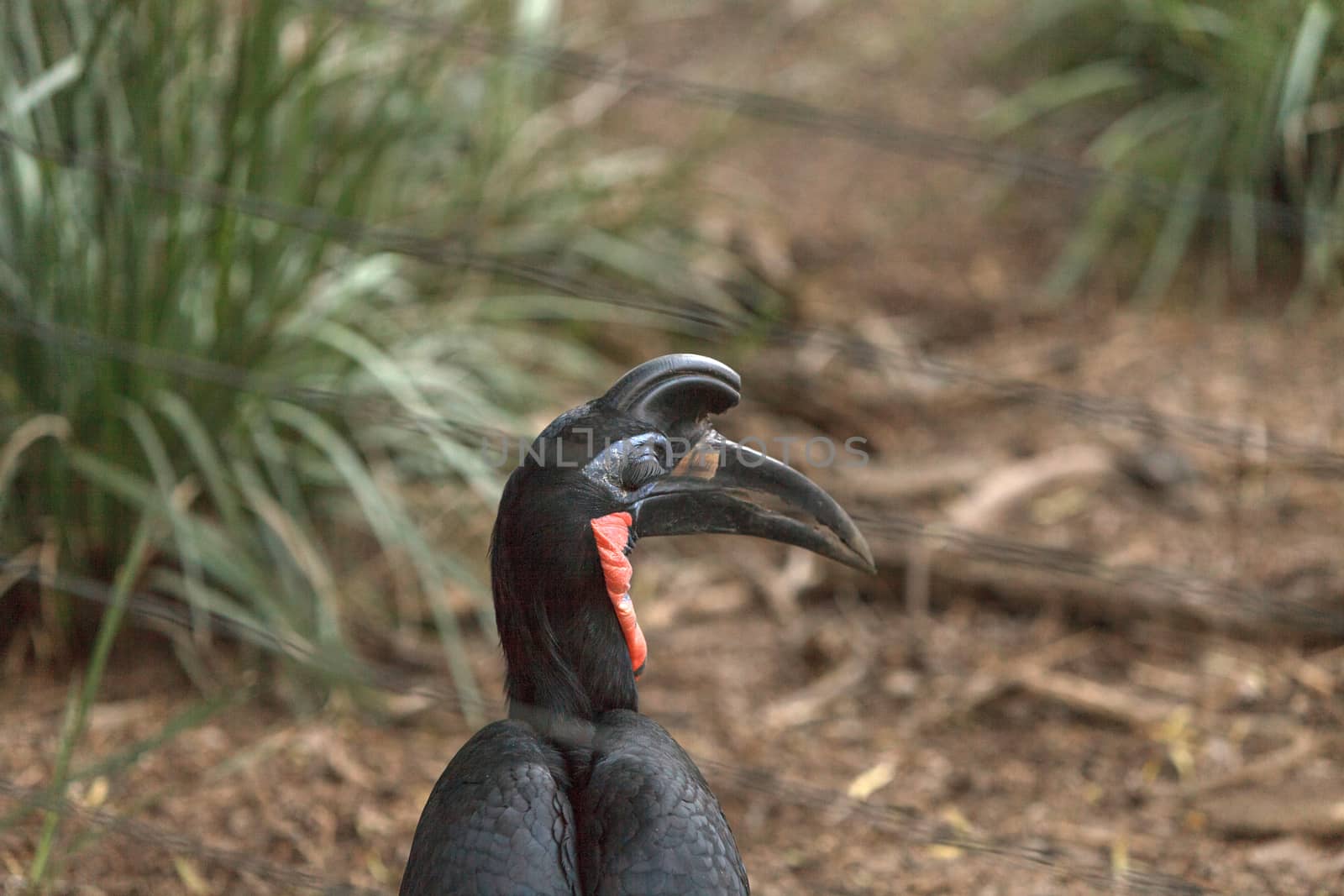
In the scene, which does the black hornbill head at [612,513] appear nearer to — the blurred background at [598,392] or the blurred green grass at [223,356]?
the blurred background at [598,392]

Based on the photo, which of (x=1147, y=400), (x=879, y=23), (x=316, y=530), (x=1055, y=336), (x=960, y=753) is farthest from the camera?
(x=879, y=23)

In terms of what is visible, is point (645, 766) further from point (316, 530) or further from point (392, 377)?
point (316, 530)

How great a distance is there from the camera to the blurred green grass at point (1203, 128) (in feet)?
10.9

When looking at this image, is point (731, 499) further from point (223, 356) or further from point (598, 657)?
point (223, 356)

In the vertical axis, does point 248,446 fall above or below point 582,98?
below

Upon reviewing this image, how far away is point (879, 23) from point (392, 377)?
3019mm

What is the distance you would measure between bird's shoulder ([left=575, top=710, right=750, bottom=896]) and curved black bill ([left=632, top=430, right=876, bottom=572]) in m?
0.27

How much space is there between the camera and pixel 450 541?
2.79 meters

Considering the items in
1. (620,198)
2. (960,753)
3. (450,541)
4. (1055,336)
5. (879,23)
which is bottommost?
(960,753)

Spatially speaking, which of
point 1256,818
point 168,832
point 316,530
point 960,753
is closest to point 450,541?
point 316,530

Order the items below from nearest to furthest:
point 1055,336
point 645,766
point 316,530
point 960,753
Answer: point 645,766, point 960,753, point 316,530, point 1055,336

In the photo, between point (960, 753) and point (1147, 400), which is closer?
point (960, 753)

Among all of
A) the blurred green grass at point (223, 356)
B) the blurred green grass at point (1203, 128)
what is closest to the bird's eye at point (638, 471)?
the blurred green grass at point (223, 356)

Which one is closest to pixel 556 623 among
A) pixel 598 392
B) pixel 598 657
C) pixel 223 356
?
pixel 598 657
